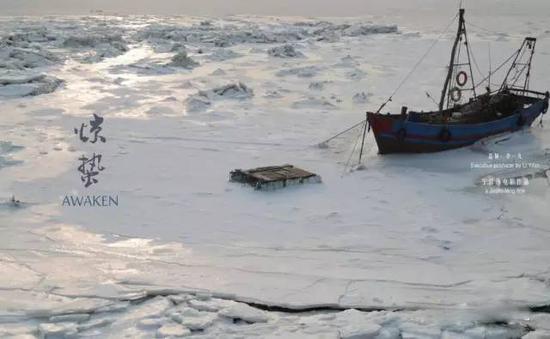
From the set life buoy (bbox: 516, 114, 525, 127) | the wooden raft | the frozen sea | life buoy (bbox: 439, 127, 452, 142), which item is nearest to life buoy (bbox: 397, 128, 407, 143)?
the frozen sea

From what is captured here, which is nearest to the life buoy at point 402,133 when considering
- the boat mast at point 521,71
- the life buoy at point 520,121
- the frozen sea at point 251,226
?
the frozen sea at point 251,226

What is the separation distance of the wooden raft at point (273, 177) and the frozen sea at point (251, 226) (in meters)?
0.23

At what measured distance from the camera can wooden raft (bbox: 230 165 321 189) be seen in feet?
35.6

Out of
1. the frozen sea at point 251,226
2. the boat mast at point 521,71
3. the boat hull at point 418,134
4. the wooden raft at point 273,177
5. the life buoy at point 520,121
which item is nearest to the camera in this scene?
the frozen sea at point 251,226

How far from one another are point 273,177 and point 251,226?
6.44ft

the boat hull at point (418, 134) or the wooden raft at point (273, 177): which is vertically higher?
the boat hull at point (418, 134)

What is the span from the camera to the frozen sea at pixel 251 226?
6.54 m

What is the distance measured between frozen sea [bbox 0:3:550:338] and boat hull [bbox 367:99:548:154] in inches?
12.1

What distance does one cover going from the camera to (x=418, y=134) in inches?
505

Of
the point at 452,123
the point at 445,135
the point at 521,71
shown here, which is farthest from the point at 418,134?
the point at 521,71

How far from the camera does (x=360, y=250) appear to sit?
331 inches

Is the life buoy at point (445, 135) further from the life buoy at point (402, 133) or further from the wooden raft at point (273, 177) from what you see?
the wooden raft at point (273, 177)

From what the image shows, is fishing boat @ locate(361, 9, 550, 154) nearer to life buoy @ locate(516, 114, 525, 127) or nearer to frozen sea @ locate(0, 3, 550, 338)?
life buoy @ locate(516, 114, 525, 127)

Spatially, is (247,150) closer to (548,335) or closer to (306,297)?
(306,297)
